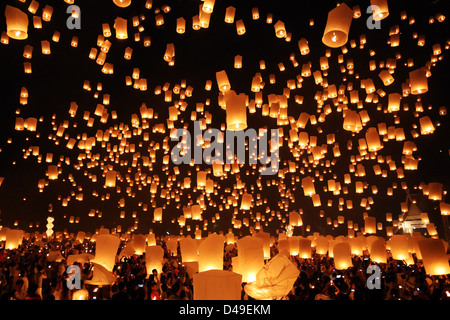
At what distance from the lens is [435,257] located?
6527 mm

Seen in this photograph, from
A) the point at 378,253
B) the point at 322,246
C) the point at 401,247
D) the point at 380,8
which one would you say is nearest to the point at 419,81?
the point at 380,8

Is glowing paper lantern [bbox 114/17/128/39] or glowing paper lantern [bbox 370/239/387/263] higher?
glowing paper lantern [bbox 114/17/128/39]

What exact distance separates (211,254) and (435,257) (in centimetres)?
396

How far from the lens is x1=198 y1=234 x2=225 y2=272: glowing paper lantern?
21.4ft

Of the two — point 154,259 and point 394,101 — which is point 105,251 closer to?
point 154,259

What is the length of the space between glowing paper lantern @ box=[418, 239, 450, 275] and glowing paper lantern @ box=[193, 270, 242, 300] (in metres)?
4.11

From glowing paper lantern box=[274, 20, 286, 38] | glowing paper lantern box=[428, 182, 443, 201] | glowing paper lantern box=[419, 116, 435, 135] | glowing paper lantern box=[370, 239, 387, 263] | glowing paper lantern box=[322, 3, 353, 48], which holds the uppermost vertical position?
glowing paper lantern box=[274, 20, 286, 38]

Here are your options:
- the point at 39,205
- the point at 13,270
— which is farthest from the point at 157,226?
the point at 13,270

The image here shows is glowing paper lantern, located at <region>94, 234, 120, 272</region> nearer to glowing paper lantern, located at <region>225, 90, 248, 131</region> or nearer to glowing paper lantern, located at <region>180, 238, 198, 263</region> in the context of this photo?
glowing paper lantern, located at <region>180, 238, 198, 263</region>

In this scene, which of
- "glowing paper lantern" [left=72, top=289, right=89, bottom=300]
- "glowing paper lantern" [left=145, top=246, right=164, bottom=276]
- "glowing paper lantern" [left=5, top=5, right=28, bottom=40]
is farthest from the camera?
"glowing paper lantern" [left=145, top=246, right=164, bottom=276]

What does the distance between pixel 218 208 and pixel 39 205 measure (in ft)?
31.7

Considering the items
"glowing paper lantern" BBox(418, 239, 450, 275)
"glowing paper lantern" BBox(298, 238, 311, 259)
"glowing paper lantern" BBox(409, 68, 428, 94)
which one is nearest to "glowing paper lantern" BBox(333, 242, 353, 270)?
"glowing paper lantern" BBox(298, 238, 311, 259)
